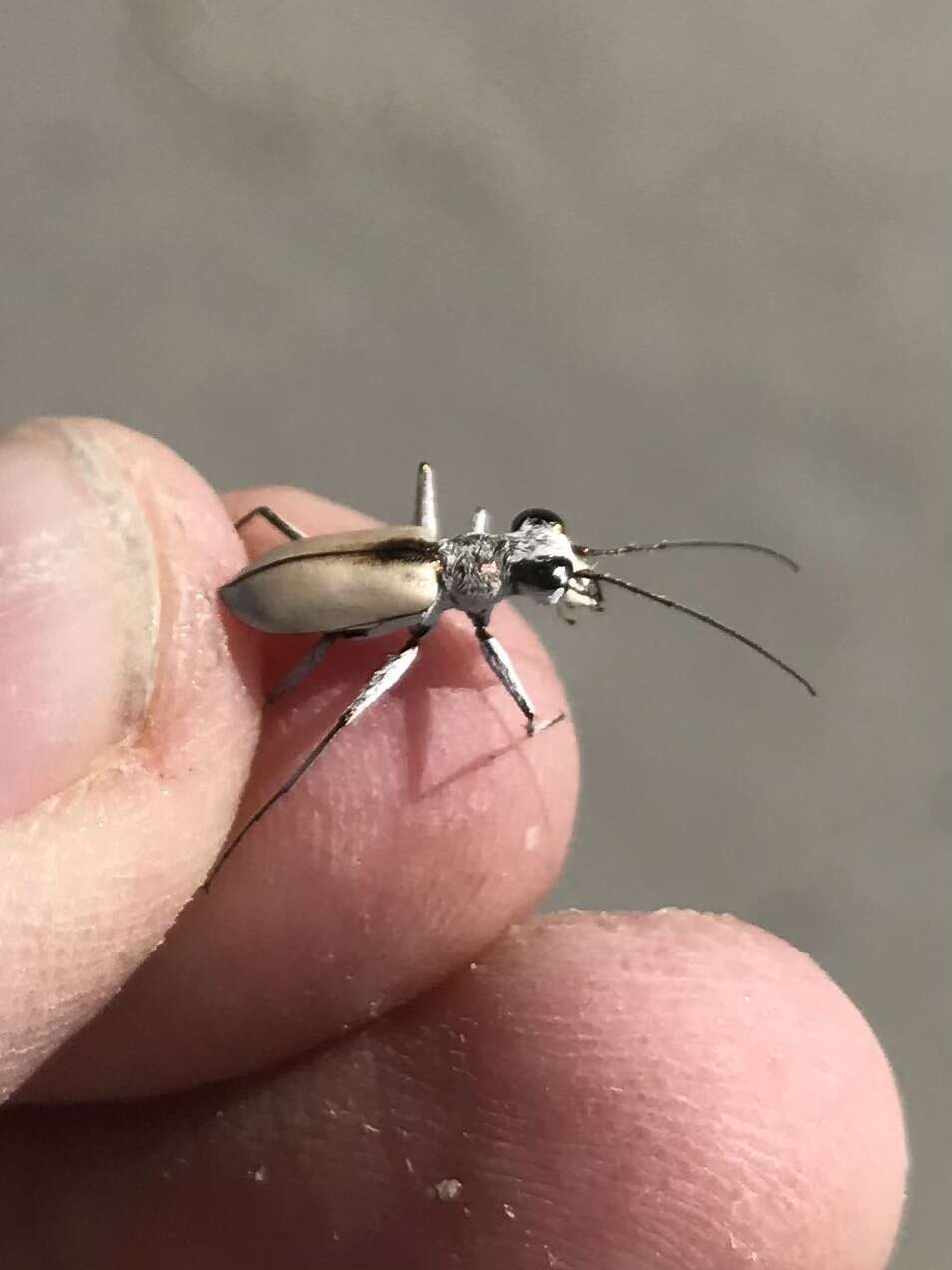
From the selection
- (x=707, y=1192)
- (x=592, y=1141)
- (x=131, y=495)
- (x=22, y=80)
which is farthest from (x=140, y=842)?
(x=22, y=80)

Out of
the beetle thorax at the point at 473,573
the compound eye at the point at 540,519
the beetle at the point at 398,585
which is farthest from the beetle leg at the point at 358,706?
the compound eye at the point at 540,519

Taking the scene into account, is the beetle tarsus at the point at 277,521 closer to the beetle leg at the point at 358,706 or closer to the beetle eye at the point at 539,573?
the beetle leg at the point at 358,706

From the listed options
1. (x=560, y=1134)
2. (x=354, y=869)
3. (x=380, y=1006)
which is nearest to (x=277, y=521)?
(x=354, y=869)

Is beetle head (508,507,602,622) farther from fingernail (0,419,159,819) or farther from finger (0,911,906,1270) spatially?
fingernail (0,419,159,819)

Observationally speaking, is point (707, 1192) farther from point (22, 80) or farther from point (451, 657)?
point (22, 80)

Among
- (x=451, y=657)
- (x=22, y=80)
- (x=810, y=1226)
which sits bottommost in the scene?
(x=810, y=1226)

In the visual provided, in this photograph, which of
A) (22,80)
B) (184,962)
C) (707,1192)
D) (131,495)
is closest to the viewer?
(131,495)

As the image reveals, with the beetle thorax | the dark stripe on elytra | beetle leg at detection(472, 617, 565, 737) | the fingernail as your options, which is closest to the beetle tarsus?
the dark stripe on elytra

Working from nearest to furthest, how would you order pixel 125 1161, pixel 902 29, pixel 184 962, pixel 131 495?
1. pixel 131 495
2. pixel 184 962
3. pixel 125 1161
4. pixel 902 29
